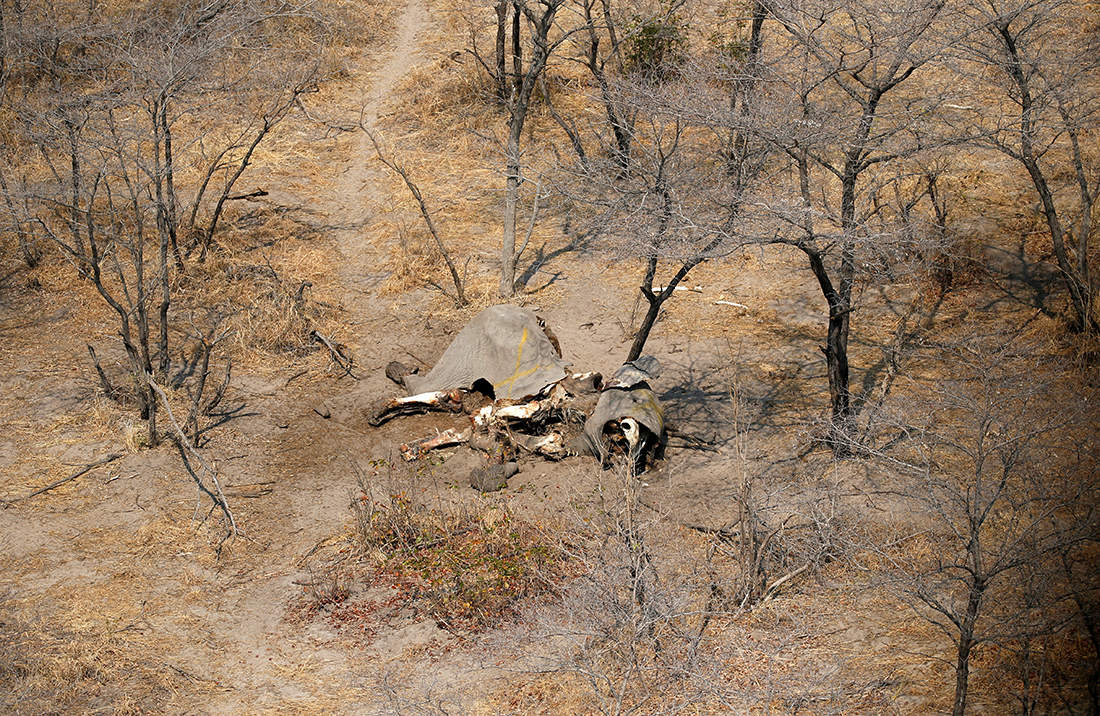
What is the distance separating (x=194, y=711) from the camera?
7352mm

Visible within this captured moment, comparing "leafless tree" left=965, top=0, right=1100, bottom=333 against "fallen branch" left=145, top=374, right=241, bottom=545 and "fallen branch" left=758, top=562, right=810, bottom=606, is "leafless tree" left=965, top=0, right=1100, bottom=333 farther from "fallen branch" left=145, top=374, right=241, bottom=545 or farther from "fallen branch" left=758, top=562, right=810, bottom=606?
"fallen branch" left=145, top=374, right=241, bottom=545

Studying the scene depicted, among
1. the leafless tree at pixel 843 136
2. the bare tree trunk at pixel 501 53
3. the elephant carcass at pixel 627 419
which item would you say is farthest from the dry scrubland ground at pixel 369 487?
the bare tree trunk at pixel 501 53

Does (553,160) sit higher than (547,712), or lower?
higher

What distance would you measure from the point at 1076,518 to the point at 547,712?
3667mm

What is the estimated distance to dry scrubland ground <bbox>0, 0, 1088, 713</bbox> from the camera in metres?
7.58

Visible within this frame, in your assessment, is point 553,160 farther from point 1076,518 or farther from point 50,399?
point 1076,518

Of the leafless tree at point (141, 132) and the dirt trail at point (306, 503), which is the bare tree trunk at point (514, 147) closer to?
the dirt trail at point (306, 503)

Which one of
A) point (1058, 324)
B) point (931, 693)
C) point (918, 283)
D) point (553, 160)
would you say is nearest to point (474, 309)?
point (553, 160)

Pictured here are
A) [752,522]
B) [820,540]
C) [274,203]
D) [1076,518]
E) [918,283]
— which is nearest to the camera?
[1076,518]

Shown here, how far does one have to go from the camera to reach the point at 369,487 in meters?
10.1

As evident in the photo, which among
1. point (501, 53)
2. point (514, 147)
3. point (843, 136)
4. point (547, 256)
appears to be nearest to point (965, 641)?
point (843, 136)

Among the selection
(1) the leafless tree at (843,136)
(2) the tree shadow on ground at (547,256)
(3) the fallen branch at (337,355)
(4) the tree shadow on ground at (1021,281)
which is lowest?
(3) the fallen branch at (337,355)

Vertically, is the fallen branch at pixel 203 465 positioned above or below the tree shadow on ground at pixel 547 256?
below

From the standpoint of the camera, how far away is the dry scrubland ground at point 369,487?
758 cm
